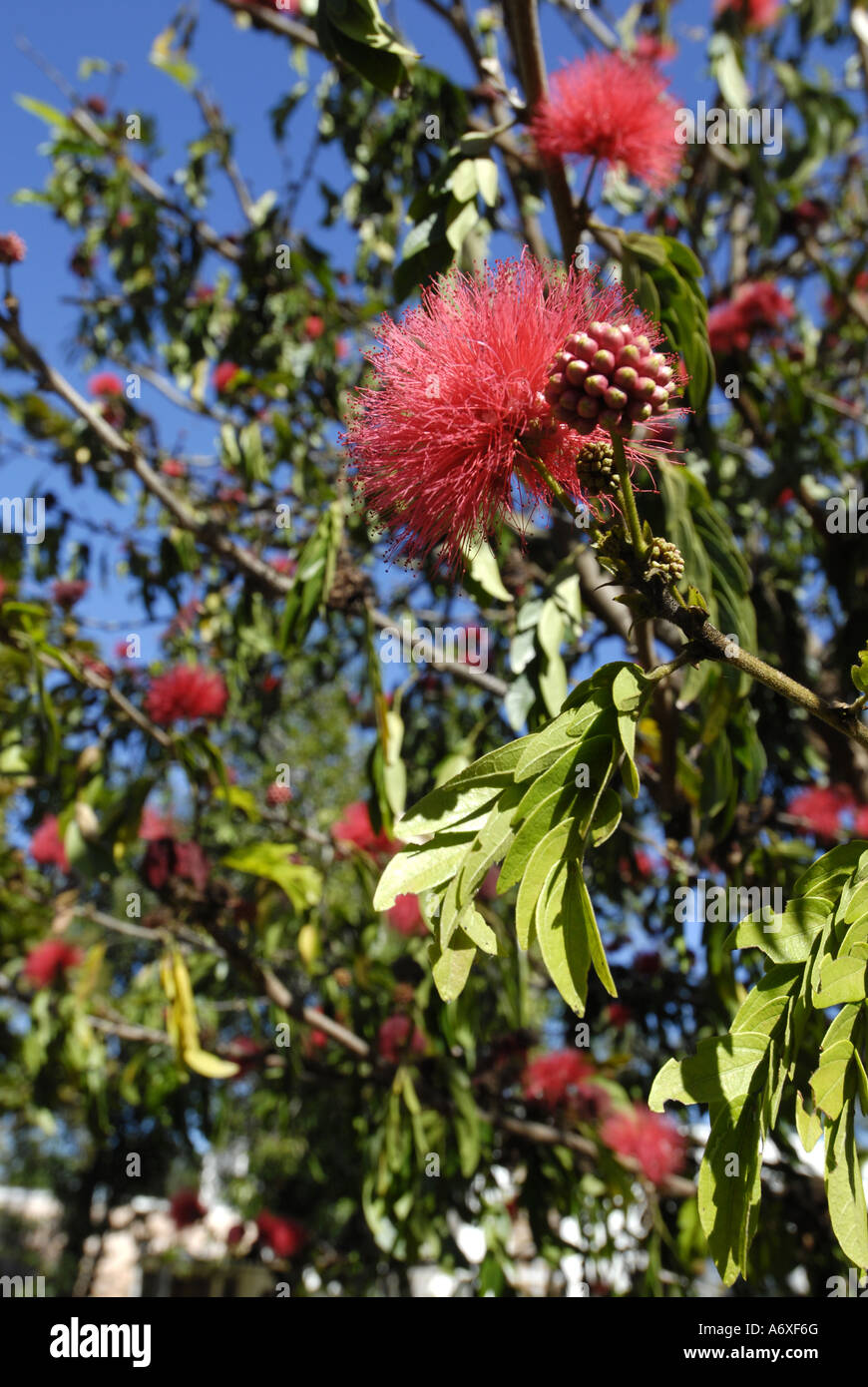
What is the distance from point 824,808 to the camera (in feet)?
13.0

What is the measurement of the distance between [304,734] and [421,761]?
8.17 meters

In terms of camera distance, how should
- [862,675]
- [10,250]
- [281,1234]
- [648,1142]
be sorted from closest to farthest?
[862,675] < [10,250] < [648,1142] < [281,1234]

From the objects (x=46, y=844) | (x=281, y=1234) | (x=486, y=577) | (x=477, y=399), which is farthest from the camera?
(x=281, y=1234)

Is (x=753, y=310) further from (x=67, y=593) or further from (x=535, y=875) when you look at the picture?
(x=535, y=875)

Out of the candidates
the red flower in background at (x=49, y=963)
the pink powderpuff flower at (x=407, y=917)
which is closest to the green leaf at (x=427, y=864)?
the pink powderpuff flower at (x=407, y=917)

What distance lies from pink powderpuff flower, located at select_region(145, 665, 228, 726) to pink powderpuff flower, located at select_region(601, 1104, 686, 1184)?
2.39m

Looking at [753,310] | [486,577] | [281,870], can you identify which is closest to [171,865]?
[281,870]

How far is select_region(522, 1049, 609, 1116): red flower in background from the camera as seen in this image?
14.7ft

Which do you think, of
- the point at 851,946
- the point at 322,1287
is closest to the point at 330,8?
the point at 851,946

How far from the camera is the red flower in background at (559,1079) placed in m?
4.48

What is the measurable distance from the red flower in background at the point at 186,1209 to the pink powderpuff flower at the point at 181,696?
16.5 feet

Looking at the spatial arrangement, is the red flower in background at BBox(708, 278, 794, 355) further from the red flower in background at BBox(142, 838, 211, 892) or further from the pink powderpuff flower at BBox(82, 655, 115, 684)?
the red flower in background at BBox(142, 838, 211, 892)

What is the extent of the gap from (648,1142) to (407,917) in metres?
1.36

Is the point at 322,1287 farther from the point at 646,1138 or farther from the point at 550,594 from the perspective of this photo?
the point at 550,594
